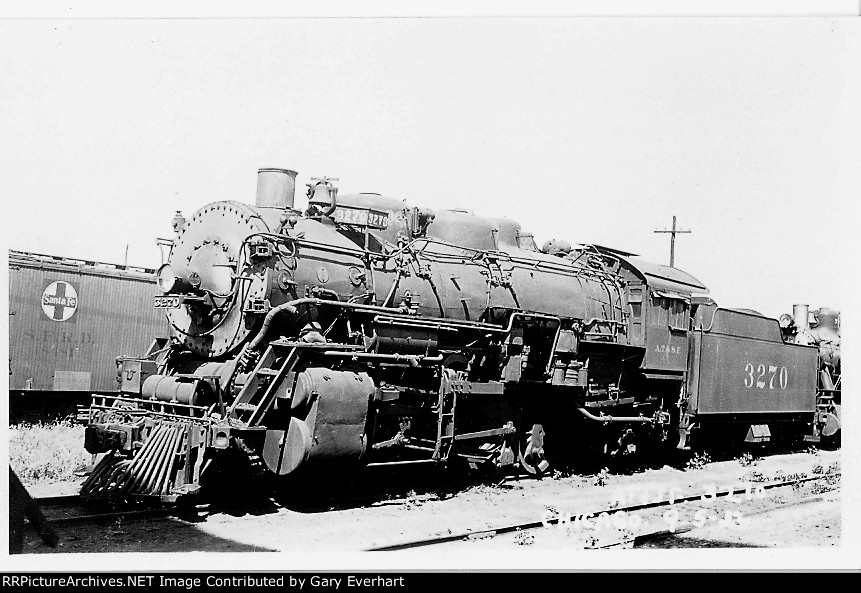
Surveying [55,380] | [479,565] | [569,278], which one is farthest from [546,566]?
A: [55,380]

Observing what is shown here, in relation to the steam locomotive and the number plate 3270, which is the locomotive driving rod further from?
the number plate 3270

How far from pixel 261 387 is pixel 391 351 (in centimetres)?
183

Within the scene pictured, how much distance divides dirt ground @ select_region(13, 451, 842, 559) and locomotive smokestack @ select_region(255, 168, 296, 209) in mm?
3592

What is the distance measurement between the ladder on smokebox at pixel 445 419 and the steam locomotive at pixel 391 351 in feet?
0.07

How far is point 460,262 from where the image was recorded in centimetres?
1185

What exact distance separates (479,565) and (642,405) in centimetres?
738

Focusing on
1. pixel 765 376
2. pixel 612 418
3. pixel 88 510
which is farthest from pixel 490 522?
pixel 765 376

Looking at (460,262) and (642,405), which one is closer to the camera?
(460,262)

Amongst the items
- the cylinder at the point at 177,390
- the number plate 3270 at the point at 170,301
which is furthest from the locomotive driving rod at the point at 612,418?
the number plate 3270 at the point at 170,301

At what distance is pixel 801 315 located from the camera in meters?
20.0

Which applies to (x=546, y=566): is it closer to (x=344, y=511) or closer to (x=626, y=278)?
(x=344, y=511)

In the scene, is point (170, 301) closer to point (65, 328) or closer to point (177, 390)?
point (177, 390)

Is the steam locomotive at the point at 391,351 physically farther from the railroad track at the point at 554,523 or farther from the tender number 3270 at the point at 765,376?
the railroad track at the point at 554,523

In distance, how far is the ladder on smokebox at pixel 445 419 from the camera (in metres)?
10.8
